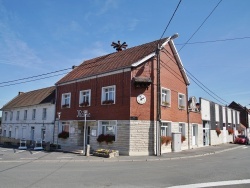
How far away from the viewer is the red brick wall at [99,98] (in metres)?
19.8

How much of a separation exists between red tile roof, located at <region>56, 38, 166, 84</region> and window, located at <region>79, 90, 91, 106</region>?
1464 mm

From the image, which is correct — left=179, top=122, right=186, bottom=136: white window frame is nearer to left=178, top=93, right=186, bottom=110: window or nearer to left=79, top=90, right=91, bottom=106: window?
left=178, top=93, right=186, bottom=110: window

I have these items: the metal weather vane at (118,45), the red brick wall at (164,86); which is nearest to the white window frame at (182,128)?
the red brick wall at (164,86)

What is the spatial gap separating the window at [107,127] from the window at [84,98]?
2578mm

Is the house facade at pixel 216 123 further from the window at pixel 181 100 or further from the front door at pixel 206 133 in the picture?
the window at pixel 181 100

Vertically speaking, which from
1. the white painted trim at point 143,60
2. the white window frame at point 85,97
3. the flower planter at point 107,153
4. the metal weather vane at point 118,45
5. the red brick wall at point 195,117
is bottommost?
the flower planter at point 107,153

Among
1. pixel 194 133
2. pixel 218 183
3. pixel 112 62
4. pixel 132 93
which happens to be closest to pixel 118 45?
pixel 112 62

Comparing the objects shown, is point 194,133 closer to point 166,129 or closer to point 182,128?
point 182,128

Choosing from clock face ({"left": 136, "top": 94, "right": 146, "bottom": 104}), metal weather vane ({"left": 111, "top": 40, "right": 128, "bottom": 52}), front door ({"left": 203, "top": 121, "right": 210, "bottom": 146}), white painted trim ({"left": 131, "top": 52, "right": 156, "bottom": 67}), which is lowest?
front door ({"left": 203, "top": 121, "right": 210, "bottom": 146})

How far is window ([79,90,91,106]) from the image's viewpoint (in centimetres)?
2292

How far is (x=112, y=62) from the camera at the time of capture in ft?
75.6

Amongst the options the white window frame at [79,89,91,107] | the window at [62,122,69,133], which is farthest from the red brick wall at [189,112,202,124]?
the window at [62,122,69,133]

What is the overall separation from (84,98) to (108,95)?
328 cm

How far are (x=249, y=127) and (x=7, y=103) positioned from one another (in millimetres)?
45676
